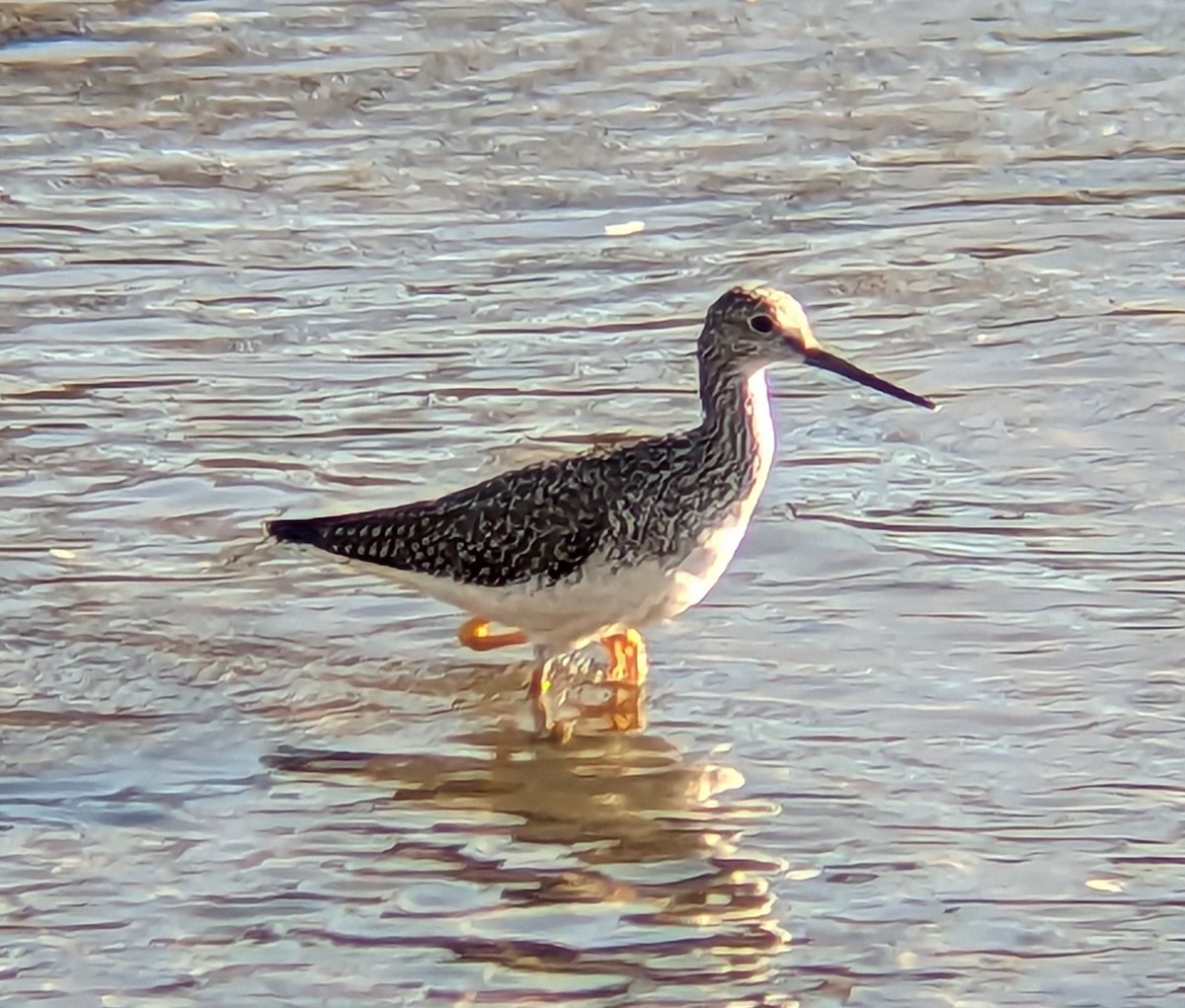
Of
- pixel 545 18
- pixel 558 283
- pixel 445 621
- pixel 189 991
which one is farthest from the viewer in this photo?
pixel 545 18

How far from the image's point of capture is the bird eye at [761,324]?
27.0 feet

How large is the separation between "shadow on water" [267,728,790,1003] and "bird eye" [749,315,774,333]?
1248 millimetres

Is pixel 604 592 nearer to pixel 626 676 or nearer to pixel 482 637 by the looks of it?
pixel 626 676

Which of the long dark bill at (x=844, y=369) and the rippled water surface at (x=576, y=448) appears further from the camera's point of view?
the long dark bill at (x=844, y=369)

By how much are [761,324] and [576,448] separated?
1.39m

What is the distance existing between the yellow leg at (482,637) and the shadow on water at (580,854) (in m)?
0.56

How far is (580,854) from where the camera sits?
710 centimetres

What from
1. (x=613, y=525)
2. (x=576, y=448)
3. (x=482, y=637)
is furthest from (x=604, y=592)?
→ (x=576, y=448)

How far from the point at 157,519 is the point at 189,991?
289 cm

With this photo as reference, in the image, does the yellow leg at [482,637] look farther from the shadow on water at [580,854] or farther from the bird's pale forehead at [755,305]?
the bird's pale forehead at [755,305]

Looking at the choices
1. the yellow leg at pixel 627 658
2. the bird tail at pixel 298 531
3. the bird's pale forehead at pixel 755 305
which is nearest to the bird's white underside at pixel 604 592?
the yellow leg at pixel 627 658

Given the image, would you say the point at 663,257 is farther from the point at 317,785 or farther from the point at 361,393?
the point at 317,785

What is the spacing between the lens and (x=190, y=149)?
1262 centimetres

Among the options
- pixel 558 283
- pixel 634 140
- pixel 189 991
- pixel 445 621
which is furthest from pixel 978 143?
pixel 189 991
